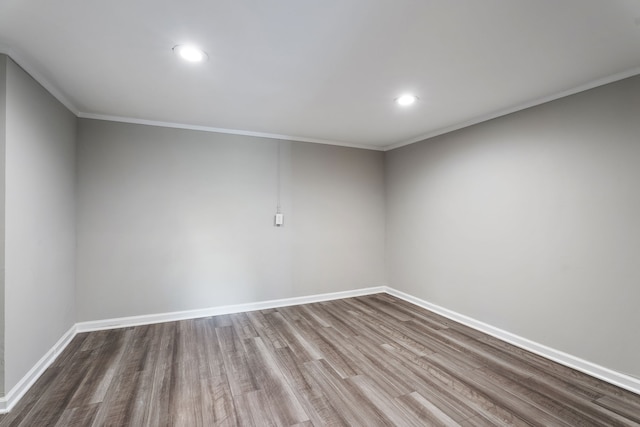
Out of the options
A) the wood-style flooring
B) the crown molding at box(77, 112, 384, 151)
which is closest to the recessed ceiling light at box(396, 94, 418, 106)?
the crown molding at box(77, 112, 384, 151)

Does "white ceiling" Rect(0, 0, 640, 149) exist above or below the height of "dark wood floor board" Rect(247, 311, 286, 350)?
above

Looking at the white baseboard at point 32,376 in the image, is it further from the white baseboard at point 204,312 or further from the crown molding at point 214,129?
the crown molding at point 214,129

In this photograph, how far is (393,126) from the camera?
3688mm

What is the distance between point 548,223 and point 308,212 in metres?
2.78

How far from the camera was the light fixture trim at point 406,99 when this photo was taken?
2.75 m

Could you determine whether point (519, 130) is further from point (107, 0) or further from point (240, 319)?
point (240, 319)

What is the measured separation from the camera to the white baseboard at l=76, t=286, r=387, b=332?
329 cm

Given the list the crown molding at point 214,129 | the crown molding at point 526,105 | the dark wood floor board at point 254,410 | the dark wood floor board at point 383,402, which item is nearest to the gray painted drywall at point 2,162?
the crown molding at point 214,129

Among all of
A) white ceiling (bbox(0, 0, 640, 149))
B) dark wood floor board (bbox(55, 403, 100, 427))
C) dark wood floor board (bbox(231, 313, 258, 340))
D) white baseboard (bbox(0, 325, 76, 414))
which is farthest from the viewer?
dark wood floor board (bbox(231, 313, 258, 340))

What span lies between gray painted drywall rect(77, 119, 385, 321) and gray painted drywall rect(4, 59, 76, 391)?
0.91ft

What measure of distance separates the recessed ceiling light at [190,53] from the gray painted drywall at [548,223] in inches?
116

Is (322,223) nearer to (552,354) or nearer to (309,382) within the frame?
(309,382)

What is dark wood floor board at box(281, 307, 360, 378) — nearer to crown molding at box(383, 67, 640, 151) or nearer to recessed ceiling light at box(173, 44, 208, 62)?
recessed ceiling light at box(173, 44, 208, 62)

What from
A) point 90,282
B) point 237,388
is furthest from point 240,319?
point 90,282
